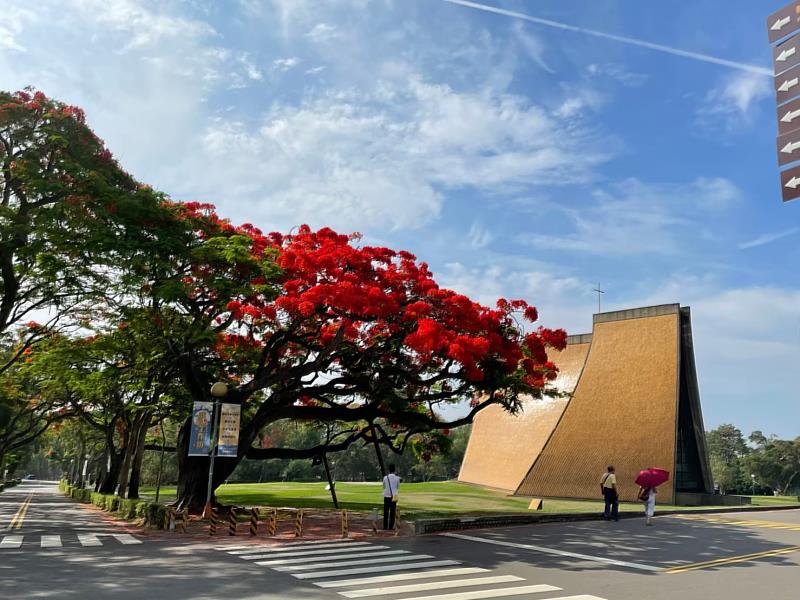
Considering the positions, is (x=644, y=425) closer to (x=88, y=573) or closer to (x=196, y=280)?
(x=196, y=280)

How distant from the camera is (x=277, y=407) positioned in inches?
868

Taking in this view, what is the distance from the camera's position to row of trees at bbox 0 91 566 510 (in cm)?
1622

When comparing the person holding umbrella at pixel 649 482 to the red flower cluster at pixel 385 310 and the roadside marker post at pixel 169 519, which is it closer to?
the red flower cluster at pixel 385 310

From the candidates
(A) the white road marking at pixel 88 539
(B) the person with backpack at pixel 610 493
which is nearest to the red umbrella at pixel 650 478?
(B) the person with backpack at pixel 610 493

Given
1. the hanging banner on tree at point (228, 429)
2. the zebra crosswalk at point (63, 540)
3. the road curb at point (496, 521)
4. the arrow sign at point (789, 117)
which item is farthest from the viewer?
the hanging banner on tree at point (228, 429)

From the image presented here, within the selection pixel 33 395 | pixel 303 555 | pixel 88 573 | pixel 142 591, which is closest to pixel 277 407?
pixel 303 555

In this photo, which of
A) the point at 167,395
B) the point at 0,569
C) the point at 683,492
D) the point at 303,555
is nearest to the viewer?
the point at 0,569

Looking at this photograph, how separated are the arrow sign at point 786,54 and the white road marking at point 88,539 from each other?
16.5 metres

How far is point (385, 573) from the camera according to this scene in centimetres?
1090

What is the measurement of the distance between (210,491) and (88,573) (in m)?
7.96

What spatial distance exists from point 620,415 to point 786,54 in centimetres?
3360

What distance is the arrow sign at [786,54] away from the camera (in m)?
6.57

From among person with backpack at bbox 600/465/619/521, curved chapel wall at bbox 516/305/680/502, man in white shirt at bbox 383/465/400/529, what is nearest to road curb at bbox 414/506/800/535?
person with backpack at bbox 600/465/619/521

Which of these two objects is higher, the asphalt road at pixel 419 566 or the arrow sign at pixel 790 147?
the arrow sign at pixel 790 147
